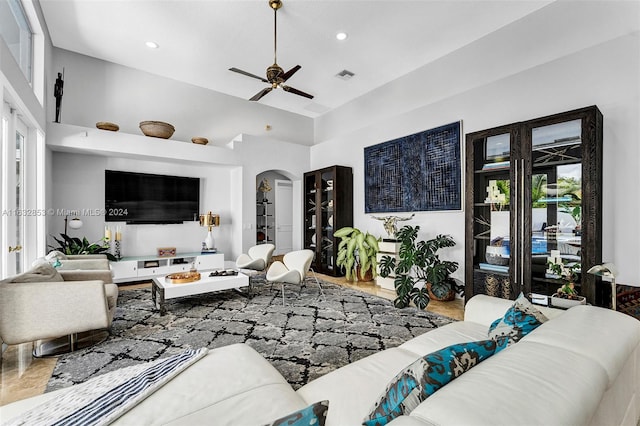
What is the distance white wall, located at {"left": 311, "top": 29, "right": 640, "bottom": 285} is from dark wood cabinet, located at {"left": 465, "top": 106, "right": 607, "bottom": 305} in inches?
13.2

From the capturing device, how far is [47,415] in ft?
3.45

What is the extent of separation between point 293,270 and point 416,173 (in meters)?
2.39

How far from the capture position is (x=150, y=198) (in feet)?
17.4

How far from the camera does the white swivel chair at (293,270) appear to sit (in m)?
3.80

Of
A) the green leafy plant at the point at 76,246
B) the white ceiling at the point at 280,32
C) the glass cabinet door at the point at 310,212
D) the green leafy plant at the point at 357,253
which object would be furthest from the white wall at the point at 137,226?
the green leafy plant at the point at 357,253

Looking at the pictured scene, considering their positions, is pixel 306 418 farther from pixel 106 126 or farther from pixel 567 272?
pixel 106 126

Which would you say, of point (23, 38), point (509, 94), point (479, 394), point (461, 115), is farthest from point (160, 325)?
point (509, 94)

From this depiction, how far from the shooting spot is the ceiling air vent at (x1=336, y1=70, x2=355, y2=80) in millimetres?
4930

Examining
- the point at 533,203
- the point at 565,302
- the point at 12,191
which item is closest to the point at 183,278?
the point at 12,191

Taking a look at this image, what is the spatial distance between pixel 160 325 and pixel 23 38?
140 inches

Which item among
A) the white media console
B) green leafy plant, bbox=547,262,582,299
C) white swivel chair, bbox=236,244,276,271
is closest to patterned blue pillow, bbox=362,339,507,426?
green leafy plant, bbox=547,262,582,299

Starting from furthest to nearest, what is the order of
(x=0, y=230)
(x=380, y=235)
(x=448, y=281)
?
(x=380, y=235) < (x=448, y=281) < (x=0, y=230)

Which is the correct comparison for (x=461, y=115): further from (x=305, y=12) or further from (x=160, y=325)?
(x=160, y=325)

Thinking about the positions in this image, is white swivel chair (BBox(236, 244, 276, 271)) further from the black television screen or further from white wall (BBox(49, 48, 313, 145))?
white wall (BBox(49, 48, 313, 145))
